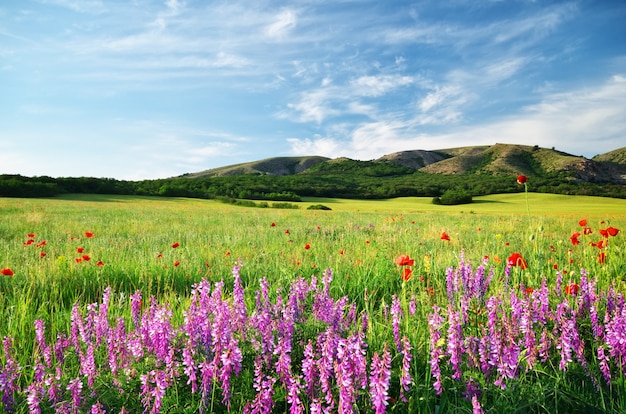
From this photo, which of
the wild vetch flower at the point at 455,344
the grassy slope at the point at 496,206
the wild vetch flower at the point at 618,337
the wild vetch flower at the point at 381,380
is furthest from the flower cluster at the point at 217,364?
the grassy slope at the point at 496,206

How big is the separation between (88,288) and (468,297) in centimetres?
448

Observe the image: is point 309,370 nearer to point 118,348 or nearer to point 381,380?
point 381,380

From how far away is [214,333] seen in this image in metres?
1.87

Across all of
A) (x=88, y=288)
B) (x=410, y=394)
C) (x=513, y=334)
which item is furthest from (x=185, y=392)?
(x=88, y=288)

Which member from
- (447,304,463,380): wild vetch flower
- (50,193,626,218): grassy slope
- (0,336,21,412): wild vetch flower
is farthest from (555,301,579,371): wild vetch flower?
(50,193,626,218): grassy slope

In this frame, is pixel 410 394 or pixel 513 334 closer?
pixel 513 334

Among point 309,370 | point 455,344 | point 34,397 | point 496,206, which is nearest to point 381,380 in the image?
point 309,370

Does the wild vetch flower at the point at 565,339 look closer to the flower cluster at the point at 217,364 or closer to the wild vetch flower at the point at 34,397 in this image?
the flower cluster at the point at 217,364

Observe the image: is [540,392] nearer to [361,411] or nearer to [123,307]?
[361,411]

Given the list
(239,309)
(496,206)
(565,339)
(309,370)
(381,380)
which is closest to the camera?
(381,380)

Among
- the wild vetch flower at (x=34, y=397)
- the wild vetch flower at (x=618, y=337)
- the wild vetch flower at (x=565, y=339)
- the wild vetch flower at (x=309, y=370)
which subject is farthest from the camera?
the wild vetch flower at (x=618, y=337)

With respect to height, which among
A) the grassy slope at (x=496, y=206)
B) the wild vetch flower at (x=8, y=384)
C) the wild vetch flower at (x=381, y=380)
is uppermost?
the wild vetch flower at (x=381, y=380)

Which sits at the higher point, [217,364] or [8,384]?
[217,364]

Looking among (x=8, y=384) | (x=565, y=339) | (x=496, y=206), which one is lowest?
(x=496, y=206)
